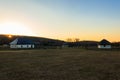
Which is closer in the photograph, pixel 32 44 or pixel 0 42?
pixel 32 44

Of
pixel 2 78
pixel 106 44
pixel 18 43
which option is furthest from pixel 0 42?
pixel 2 78

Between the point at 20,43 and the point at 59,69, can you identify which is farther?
Answer: the point at 20,43

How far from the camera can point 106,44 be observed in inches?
4350

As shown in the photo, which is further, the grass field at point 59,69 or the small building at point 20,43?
the small building at point 20,43

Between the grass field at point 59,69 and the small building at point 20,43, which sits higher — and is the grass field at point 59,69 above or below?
below

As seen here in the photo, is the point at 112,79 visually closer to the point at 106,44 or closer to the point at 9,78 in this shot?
the point at 9,78

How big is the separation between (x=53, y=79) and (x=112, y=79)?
397cm

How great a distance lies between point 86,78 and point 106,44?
99.1 m

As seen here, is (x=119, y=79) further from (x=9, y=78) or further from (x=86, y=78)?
(x=9, y=78)

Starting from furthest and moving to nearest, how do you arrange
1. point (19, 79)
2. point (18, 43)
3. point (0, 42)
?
point (0, 42) → point (18, 43) → point (19, 79)

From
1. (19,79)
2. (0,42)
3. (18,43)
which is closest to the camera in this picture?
(19,79)

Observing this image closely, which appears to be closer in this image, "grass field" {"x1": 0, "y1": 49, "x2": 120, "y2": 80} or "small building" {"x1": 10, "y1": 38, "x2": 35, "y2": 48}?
"grass field" {"x1": 0, "y1": 49, "x2": 120, "y2": 80}

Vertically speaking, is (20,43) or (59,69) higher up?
(20,43)

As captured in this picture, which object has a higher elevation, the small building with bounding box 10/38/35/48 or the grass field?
the small building with bounding box 10/38/35/48
